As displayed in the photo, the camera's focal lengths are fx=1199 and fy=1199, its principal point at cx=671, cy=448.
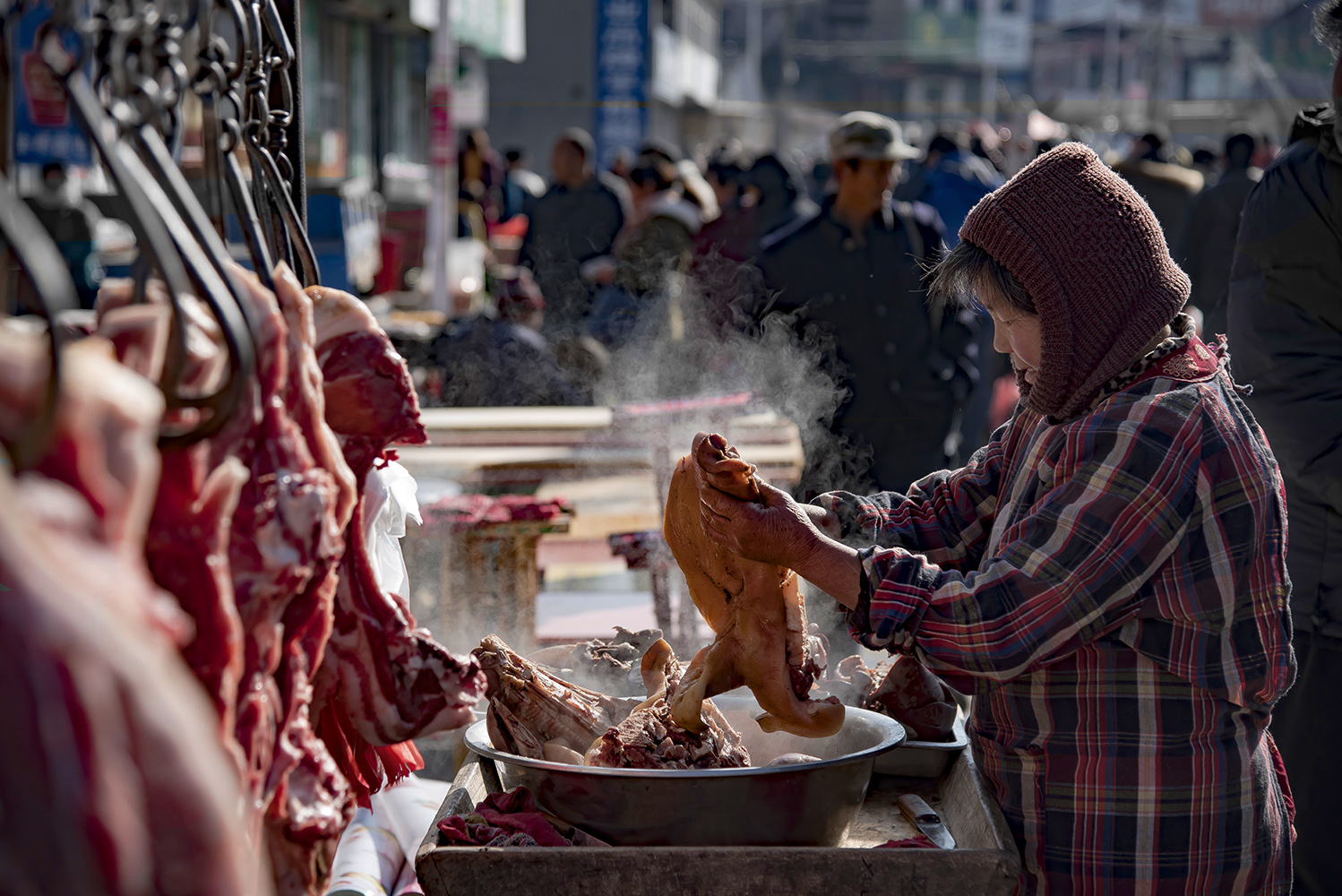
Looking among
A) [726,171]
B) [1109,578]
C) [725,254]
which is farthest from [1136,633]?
[726,171]

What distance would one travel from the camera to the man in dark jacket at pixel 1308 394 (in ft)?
9.32

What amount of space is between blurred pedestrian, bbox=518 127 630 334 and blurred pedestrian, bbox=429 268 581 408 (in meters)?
2.81

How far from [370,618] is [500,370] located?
4.40 m

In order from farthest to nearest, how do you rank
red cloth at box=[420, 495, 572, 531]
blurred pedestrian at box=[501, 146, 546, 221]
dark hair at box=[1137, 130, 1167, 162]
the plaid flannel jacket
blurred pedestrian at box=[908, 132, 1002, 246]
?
blurred pedestrian at box=[501, 146, 546, 221] < dark hair at box=[1137, 130, 1167, 162] < blurred pedestrian at box=[908, 132, 1002, 246] < red cloth at box=[420, 495, 572, 531] < the plaid flannel jacket

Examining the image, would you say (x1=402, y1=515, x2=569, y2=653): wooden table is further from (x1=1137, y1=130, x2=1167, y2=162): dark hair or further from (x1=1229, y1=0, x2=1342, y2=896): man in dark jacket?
(x1=1137, y1=130, x2=1167, y2=162): dark hair

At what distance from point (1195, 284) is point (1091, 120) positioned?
113 feet

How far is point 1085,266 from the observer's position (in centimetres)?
184

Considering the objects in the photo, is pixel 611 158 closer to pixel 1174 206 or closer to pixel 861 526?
pixel 1174 206

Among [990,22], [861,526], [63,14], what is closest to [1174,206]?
[861,526]

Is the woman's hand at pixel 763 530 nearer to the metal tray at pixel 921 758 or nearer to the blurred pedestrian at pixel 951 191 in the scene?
the metal tray at pixel 921 758

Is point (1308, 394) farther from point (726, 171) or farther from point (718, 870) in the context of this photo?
point (726, 171)

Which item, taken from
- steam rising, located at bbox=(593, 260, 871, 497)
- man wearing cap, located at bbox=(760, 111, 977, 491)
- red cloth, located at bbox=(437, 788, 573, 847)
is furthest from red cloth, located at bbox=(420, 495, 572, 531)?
red cloth, located at bbox=(437, 788, 573, 847)

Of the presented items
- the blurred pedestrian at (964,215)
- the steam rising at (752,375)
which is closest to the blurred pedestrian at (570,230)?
the blurred pedestrian at (964,215)

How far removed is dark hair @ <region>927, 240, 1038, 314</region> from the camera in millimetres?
1927
